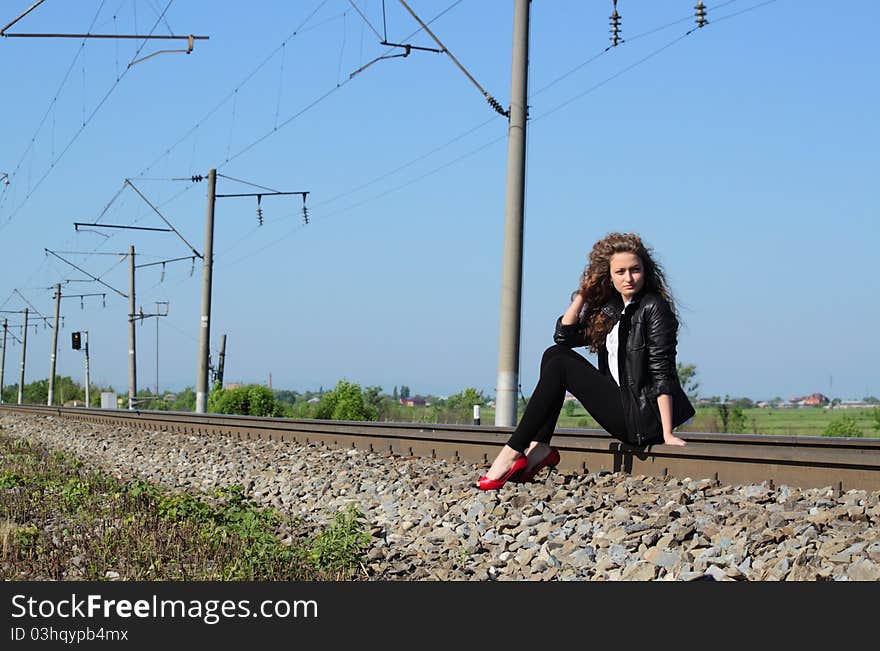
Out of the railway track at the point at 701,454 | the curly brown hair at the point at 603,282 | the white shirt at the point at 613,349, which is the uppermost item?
the curly brown hair at the point at 603,282

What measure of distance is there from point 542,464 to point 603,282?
1379 millimetres

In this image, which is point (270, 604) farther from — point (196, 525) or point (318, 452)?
point (318, 452)

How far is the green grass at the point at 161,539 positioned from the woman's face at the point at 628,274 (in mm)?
2249

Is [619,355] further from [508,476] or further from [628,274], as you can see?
[508,476]

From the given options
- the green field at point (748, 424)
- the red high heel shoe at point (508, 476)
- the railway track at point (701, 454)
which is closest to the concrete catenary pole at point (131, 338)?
the green field at point (748, 424)

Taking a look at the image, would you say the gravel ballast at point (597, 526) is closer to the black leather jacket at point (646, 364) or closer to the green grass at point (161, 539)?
the green grass at point (161, 539)

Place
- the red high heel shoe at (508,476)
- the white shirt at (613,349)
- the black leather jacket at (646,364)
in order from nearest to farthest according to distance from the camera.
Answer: the black leather jacket at (646,364) < the white shirt at (613,349) < the red high heel shoe at (508,476)

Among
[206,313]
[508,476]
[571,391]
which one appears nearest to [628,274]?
[571,391]

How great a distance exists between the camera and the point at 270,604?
489 centimetres

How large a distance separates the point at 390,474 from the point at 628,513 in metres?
3.99

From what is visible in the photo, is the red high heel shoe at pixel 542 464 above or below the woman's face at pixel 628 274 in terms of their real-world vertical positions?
below

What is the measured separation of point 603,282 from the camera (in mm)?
7344

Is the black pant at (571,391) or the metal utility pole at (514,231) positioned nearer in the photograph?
the black pant at (571,391)

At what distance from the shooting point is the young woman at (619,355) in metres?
7.01
